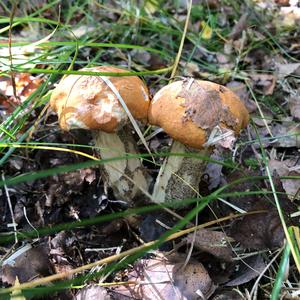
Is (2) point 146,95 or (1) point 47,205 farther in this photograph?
(1) point 47,205

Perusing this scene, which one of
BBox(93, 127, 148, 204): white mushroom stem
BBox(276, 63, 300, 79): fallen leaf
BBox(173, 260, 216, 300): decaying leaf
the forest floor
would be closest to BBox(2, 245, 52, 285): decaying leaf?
the forest floor

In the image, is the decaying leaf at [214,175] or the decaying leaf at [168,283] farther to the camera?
the decaying leaf at [214,175]

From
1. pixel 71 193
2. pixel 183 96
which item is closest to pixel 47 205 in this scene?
pixel 71 193

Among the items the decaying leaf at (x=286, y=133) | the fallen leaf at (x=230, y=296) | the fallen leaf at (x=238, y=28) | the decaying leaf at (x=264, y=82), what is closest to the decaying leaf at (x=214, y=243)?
the fallen leaf at (x=230, y=296)

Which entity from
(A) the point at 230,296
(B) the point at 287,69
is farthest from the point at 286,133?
(A) the point at 230,296

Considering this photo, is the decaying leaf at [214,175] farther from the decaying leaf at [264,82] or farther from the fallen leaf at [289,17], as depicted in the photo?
the fallen leaf at [289,17]

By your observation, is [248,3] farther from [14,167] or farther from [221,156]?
[14,167]
